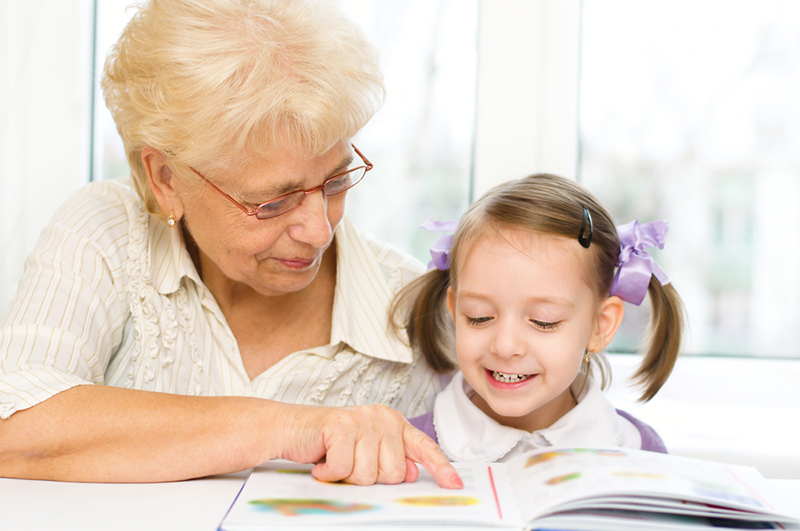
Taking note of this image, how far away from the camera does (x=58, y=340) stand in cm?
109

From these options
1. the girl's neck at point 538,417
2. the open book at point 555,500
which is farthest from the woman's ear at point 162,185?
the girl's neck at point 538,417

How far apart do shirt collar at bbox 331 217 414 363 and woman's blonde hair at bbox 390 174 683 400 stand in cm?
4

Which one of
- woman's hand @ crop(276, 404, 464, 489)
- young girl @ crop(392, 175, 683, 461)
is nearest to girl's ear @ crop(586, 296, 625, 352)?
young girl @ crop(392, 175, 683, 461)

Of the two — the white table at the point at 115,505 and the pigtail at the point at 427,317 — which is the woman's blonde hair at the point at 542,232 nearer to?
the pigtail at the point at 427,317

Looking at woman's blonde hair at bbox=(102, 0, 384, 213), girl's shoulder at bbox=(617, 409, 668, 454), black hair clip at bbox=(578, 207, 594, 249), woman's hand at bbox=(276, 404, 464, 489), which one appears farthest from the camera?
girl's shoulder at bbox=(617, 409, 668, 454)

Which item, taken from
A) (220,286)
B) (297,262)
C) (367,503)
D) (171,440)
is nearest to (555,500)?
(367,503)

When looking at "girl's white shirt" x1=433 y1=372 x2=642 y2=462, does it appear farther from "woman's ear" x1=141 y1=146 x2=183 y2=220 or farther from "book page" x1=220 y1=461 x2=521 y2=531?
"woman's ear" x1=141 y1=146 x2=183 y2=220

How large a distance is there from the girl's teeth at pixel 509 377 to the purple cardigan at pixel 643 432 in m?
0.19

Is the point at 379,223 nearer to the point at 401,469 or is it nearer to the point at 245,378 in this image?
the point at 245,378

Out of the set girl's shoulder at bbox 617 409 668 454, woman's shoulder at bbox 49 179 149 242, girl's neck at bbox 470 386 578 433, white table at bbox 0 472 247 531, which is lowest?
girl's shoulder at bbox 617 409 668 454

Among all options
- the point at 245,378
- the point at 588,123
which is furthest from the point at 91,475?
the point at 588,123

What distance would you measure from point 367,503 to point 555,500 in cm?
22

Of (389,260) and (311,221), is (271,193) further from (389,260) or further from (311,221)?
(389,260)

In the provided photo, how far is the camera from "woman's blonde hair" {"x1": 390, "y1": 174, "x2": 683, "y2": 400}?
124 centimetres
